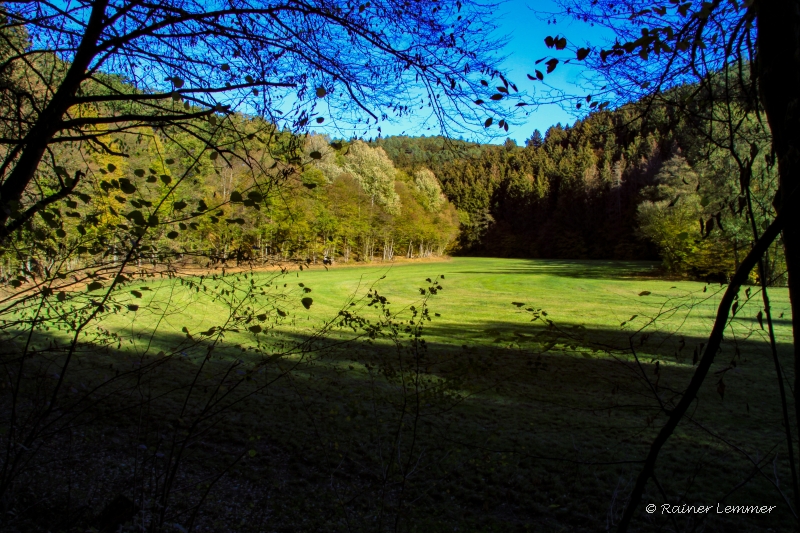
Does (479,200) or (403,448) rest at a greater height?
(479,200)

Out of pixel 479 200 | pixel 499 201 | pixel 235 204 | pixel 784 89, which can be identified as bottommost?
pixel 235 204

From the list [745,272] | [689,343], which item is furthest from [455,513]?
[689,343]

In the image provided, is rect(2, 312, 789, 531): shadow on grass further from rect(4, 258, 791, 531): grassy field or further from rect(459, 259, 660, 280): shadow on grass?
rect(459, 259, 660, 280): shadow on grass

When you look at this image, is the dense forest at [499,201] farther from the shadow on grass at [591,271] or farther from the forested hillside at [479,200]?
the shadow on grass at [591,271]

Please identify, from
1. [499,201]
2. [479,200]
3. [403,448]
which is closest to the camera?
[403,448]

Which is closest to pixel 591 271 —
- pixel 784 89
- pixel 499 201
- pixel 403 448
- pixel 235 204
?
pixel 403 448

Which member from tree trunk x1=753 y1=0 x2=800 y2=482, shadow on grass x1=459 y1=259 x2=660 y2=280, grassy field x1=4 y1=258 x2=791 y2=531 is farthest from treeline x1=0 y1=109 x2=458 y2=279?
shadow on grass x1=459 y1=259 x2=660 y2=280

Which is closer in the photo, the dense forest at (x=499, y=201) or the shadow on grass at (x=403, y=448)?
the dense forest at (x=499, y=201)

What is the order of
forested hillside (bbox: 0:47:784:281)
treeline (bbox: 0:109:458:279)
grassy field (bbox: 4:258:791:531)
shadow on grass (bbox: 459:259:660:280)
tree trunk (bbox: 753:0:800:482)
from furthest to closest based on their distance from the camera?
shadow on grass (bbox: 459:259:660:280), grassy field (bbox: 4:258:791:531), forested hillside (bbox: 0:47:784:281), treeline (bbox: 0:109:458:279), tree trunk (bbox: 753:0:800:482)

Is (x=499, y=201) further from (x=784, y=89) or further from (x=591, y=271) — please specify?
(x=784, y=89)

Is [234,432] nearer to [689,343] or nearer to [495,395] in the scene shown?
[495,395]

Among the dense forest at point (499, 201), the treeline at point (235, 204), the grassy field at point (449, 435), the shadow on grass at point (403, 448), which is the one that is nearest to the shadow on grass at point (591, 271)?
the dense forest at point (499, 201)

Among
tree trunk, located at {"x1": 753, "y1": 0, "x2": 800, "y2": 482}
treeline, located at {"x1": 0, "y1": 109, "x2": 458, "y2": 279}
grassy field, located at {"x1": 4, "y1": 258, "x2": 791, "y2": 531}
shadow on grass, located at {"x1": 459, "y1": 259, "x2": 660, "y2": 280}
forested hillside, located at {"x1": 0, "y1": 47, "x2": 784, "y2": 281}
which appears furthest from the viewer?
shadow on grass, located at {"x1": 459, "y1": 259, "x2": 660, "y2": 280}

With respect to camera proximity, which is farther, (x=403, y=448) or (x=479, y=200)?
(x=479, y=200)
